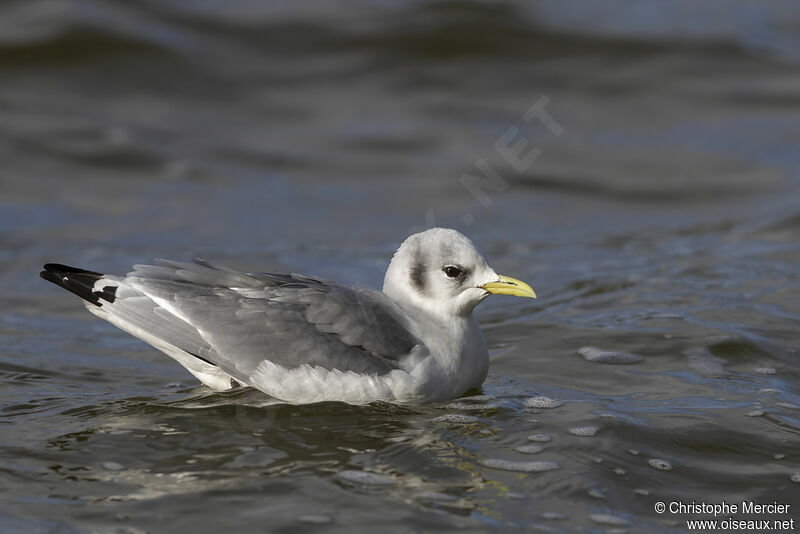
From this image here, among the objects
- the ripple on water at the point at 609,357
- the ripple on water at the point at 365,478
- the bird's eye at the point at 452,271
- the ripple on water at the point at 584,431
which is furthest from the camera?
the ripple on water at the point at 609,357

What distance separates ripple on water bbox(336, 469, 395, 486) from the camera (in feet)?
16.3

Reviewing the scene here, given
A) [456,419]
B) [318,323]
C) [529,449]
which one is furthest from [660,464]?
[318,323]

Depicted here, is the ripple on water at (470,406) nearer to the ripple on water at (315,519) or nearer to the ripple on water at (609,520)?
the ripple on water at (609,520)

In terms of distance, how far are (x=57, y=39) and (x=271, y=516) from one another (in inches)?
462

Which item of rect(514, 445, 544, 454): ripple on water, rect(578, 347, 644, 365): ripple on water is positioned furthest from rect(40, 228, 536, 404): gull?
rect(578, 347, 644, 365): ripple on water

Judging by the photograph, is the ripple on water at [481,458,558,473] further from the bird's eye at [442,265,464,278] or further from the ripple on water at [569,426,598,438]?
the bird's eye at [442,265,464,278]

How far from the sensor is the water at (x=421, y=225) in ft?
16.5

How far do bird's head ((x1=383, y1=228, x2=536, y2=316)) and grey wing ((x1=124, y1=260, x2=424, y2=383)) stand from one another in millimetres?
232

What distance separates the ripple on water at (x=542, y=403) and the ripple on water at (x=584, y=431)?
39 centimetres

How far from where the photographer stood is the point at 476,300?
6.21 m

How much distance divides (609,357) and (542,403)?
1120 mm

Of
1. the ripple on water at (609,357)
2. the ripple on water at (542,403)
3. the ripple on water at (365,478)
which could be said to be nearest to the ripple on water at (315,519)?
the ripple on water at (365,478)

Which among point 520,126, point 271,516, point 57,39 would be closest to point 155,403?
point 271,516

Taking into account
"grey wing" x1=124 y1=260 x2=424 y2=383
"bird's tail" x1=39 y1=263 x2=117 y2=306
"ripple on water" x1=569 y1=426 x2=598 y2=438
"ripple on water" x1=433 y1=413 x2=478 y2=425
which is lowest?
"ripple on water" x1=569 y1=426 x2=598 y2=438
